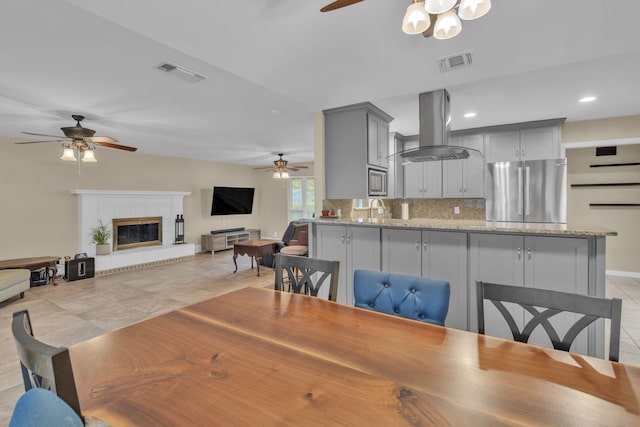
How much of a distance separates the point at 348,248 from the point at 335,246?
167mm

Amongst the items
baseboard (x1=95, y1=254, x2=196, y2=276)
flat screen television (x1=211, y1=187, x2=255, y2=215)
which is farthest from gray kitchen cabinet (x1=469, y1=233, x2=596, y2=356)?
flat screen television (x1=211, y1=187, x2=255, y2=215)

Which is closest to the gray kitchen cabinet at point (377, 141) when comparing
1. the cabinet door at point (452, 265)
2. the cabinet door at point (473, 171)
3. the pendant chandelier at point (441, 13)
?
the cabinet door at point (452, 265)

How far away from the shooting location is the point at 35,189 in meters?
5.43

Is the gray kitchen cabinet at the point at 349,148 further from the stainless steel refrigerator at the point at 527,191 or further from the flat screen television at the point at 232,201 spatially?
the flat screen television at the point at 232,201

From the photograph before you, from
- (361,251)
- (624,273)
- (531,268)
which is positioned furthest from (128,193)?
(624,273)

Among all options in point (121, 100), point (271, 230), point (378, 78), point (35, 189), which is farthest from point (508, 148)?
point (35, 189)

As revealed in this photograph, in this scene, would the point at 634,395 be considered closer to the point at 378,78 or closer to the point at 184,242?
the point at 378,78

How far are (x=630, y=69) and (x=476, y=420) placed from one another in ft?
12.1

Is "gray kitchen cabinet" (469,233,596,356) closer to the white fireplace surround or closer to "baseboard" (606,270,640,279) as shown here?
"baseboard" (606,270,640,279)

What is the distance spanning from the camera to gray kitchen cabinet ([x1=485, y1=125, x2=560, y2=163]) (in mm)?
4438

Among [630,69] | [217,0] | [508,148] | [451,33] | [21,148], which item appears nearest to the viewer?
[451,33]

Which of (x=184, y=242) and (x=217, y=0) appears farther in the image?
(x=184, y=242)

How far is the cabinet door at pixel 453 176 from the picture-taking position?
5062mm

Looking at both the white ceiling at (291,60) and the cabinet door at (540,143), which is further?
the cabinet door at (540,143)
